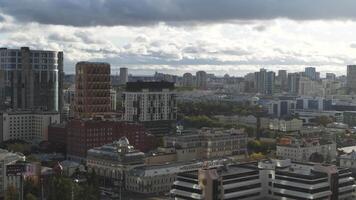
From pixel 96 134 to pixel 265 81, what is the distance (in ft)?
281

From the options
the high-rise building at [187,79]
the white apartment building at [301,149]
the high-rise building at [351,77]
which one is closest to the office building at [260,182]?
the white apartment building at [301,149]

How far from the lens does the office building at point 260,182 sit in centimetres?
2541

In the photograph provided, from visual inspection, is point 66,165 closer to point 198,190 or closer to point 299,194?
point 198,190

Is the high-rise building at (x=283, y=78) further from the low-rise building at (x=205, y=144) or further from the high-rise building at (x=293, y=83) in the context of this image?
the low-rise building at (x=205, y=144)

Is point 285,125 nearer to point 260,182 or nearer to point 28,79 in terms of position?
point 28,79

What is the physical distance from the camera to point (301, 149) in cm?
4344

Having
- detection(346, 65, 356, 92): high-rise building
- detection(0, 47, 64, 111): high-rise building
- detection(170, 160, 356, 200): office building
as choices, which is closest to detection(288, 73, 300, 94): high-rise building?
detection(346, 65, 356, 92): high-rise building

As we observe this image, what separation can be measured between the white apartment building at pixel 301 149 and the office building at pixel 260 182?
15.2 metres

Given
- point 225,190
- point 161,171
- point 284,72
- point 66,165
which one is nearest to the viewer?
point 225,190

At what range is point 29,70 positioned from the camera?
5697 cm

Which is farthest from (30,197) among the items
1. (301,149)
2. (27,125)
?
(27,125)

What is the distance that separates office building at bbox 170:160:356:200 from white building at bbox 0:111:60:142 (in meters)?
25.1

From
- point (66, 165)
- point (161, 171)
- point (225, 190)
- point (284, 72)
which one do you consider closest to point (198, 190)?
point (225, 190)

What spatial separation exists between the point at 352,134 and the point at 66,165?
1235 inches
